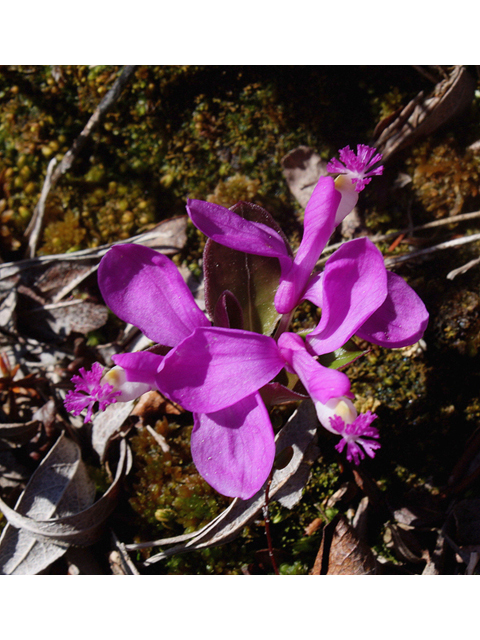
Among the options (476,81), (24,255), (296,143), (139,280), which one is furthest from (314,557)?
(476,81)

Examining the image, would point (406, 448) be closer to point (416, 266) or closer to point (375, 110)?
point (416, 266)

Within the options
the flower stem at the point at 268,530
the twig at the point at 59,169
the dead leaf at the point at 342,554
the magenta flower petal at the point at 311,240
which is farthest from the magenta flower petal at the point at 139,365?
the twig at the point at 59,169

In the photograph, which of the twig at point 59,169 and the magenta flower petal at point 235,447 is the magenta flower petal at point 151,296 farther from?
the twig at point 59,169

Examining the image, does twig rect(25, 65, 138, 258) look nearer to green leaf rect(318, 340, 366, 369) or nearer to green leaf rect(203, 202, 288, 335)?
green leaf rect(203, 202, 288, 335)

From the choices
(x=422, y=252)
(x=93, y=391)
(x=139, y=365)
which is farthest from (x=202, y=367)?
(x=422, y=252)

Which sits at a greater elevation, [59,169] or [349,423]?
[59,169]

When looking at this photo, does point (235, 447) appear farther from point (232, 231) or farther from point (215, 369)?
point (232, 231)

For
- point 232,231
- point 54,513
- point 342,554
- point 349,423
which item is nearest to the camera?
point 349,423
